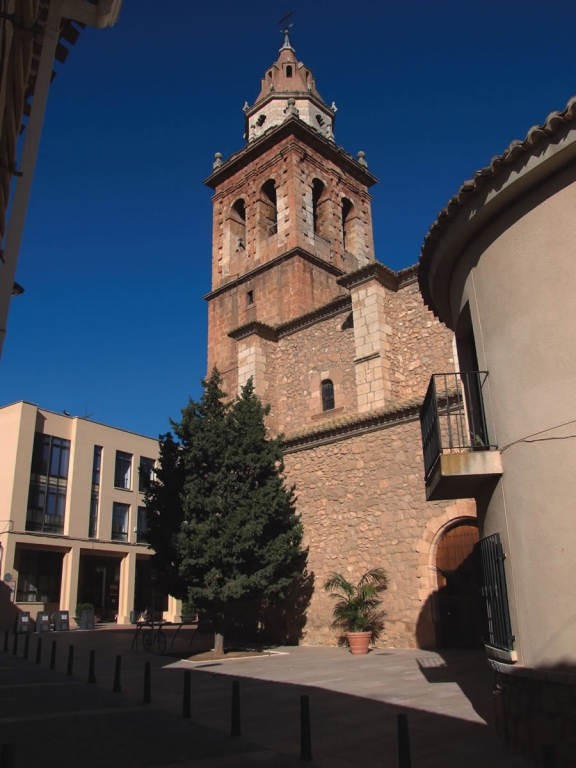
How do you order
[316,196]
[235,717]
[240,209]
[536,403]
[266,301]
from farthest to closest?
[240,209] < [316,196] < [266,301] < [235,717] < [536,403]

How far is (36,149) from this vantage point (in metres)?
5.96

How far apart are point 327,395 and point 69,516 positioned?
17.7 m

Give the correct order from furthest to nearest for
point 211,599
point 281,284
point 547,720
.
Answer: point 281,284
point 211,599
point 547,720

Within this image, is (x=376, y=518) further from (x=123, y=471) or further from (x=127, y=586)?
(x=123, y=471)

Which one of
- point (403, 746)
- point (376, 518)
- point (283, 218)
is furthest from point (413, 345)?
point (403, 746)

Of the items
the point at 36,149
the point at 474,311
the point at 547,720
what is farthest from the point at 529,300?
the point at 36,149

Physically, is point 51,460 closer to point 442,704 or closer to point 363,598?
point 363,598

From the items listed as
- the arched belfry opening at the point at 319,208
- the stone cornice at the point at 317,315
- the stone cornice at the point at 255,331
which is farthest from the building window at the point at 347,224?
the stone cornice at the point at 255,331

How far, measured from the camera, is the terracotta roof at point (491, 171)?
18.4 feet

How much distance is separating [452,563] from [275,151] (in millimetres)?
21645

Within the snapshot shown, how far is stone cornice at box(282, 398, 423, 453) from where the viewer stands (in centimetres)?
1553

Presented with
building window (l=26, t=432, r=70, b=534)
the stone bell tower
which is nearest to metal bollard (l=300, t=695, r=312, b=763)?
the stone bell tower

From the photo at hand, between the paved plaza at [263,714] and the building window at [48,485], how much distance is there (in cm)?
1807

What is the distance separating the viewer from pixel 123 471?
1380 inches
